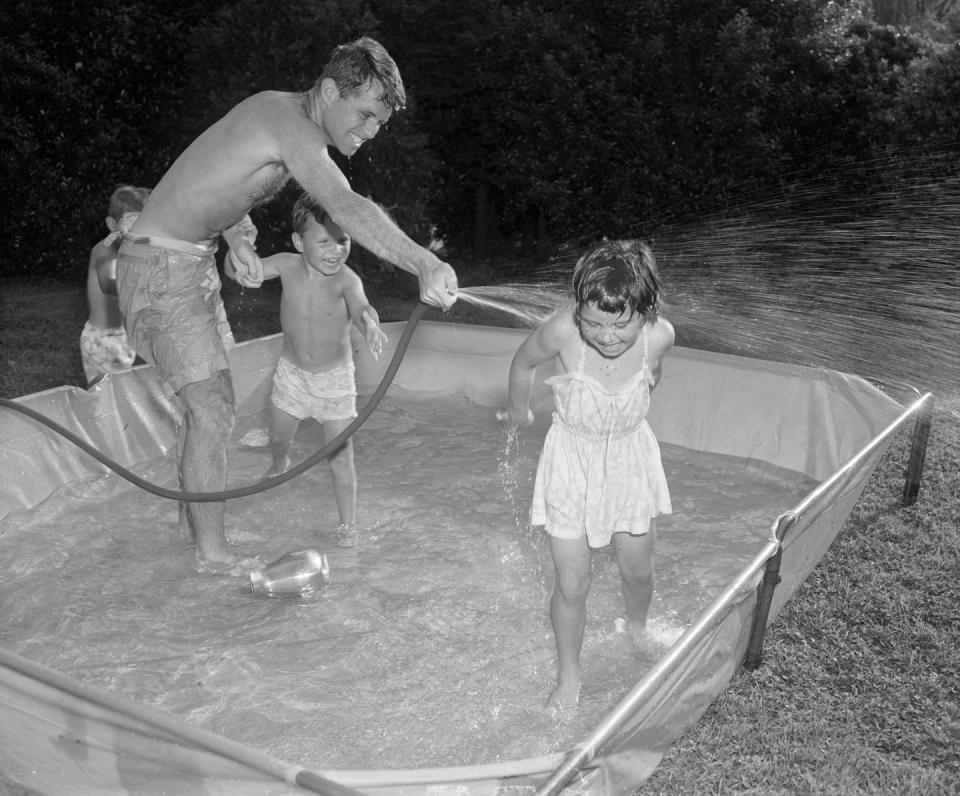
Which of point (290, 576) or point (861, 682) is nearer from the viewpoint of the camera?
point (861, 682)

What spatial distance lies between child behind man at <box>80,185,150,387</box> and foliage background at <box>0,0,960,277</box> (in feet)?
11.3

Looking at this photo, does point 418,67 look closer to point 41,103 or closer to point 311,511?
point 41,103

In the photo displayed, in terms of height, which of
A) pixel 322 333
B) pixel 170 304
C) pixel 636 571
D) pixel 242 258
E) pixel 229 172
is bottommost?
pixel 636 571

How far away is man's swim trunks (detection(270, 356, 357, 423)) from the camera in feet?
13.2

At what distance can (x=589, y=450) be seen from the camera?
2740mm

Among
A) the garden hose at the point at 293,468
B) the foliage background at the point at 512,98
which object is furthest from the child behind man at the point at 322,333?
the foliage background at the point at 512,98

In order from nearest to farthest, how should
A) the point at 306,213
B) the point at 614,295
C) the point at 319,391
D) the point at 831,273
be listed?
1. the point at 614,295
2. the point at 306,213
3. the point at 319,391
4. the point at 831,273

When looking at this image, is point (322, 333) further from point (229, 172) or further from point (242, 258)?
point (229, 172)

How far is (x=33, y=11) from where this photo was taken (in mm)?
9109

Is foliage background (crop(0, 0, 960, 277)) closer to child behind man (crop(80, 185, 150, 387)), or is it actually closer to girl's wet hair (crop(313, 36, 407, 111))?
child behind man (crop(80, 185, 150, 387))

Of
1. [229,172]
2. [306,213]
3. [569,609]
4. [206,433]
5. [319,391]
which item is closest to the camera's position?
[569,609]

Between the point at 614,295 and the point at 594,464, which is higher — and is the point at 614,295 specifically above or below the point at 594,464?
above

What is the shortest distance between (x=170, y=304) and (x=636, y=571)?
6.05 ft

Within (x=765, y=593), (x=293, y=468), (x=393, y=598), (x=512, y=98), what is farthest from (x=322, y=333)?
(x=512, y=98)
